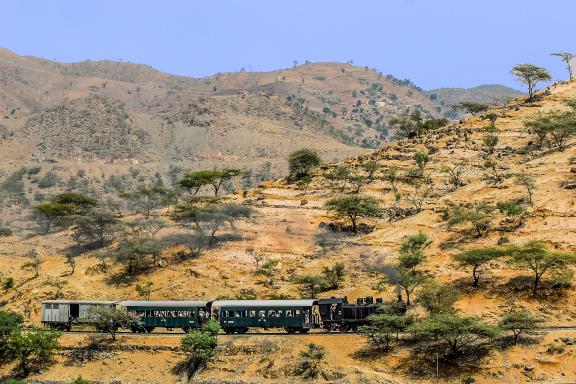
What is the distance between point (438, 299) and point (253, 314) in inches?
624

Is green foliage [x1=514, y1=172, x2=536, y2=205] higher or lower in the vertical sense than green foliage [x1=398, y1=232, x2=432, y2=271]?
higher

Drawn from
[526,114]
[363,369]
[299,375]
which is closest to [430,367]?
[363,369]

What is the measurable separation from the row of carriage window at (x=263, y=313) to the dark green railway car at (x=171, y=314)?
2494 mm

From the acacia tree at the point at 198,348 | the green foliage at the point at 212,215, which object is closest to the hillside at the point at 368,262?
the acacia tree at the point at 198,348

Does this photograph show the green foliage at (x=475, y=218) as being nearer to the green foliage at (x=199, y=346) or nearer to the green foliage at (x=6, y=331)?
the green foliage at (x=199, y=346)

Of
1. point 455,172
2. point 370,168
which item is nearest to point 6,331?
point 370,168

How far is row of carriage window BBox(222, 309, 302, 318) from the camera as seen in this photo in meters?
64.4

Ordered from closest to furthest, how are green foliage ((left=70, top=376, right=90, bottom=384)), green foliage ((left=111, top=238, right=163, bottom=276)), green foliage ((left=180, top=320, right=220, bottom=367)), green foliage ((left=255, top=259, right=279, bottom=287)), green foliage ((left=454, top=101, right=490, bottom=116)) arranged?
1. green foliage ((left=70, top=376, right=90, bottom=384))
2. green foliage ((left=180, top=320, right=220, bottom=367))
3. green foliage ((left=255, top=259, right=279, bottom=287))
4. green foliage ((left=111, top=238, right=163, bottom=276))
5. green foliage ((left=454, top=101, right=490, bottom=116))

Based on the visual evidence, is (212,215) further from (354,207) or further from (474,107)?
(474,107)

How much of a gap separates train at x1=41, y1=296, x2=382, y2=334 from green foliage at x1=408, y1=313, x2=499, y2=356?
620cm

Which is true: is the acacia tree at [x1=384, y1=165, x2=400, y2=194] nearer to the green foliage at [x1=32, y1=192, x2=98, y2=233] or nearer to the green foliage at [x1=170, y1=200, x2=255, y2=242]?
the green foliage at [x1=170, y1=200, x2=255, y2=242]

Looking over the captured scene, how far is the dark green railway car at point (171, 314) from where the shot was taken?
220 ft

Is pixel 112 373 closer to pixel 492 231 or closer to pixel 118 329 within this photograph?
pixel 118 329

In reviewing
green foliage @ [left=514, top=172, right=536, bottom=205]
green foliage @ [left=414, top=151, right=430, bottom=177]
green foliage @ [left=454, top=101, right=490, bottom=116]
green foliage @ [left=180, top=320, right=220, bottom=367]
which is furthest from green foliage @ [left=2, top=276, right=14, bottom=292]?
green foliage @ [left=454, top=101, right=490, bottom=116]
